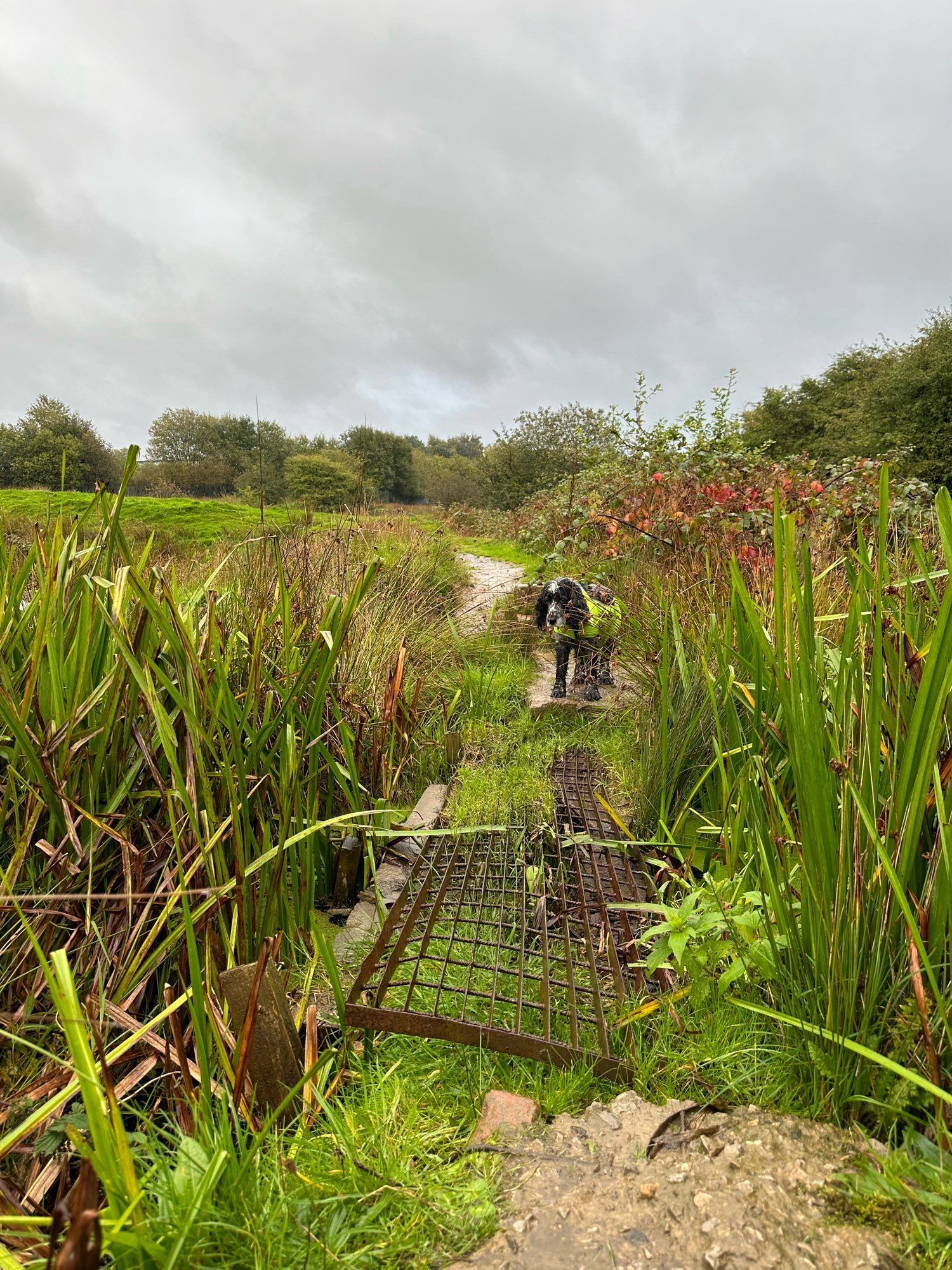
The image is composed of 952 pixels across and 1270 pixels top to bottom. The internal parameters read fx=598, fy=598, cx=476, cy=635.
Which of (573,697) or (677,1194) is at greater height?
(573,697)

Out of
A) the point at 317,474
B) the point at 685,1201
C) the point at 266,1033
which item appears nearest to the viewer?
the point at 685,1201

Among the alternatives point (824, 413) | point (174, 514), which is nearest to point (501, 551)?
point (174, 514)

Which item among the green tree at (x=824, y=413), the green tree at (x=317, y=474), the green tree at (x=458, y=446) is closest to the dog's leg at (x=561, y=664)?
the green tree at (x=317, y=474)

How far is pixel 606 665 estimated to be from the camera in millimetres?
4461

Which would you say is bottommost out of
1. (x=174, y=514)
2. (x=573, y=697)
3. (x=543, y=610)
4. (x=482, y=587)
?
(x=573, y=697)

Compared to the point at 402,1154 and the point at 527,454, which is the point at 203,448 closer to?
the point at 527,454

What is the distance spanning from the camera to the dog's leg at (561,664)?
4188 mm

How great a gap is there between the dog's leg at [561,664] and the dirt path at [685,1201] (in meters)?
3.14

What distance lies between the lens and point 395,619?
406 centimetres

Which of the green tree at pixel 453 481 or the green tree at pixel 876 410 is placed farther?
the green tree at pixel 453 481

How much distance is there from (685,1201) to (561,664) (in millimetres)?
3376

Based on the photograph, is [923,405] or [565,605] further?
[923,405]

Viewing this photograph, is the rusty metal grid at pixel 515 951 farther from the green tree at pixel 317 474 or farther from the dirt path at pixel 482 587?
the green tree at pixel 317 474

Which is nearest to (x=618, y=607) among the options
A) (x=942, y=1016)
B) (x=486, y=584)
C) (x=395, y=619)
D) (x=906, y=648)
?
(x=395, y=619)
